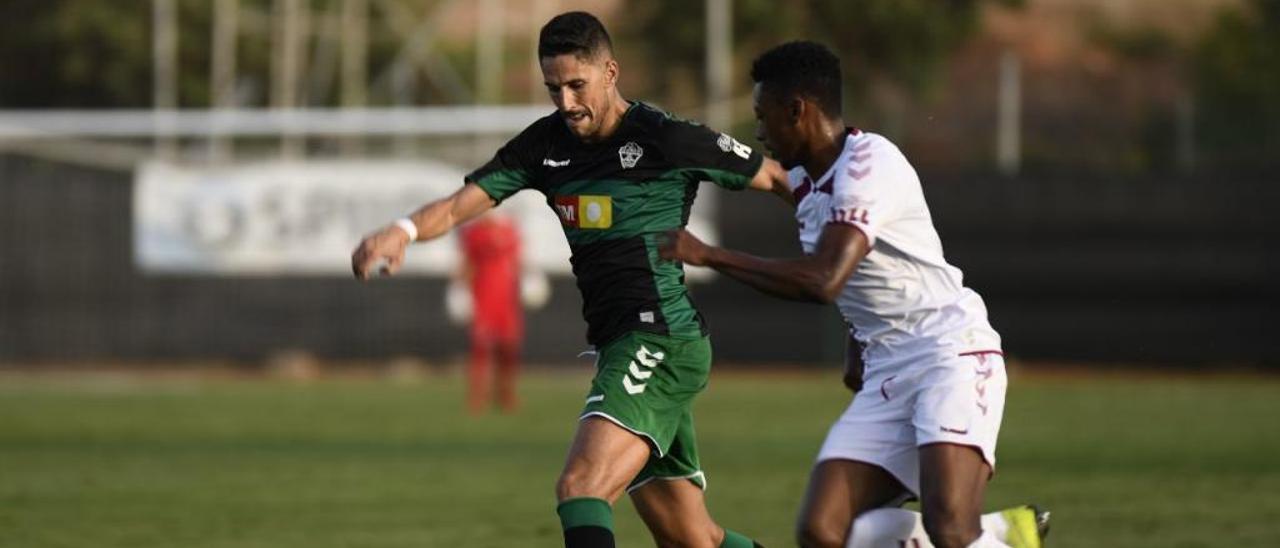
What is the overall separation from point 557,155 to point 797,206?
3.08 feet

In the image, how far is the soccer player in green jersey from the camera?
25.5ft

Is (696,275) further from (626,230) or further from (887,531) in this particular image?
(887,531)

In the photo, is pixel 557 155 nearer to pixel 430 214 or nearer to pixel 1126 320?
pixel 430 214

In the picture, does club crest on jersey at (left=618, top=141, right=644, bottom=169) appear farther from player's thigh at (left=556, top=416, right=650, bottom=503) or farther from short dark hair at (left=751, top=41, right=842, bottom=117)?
player's thigh at (left=556, top=416, right=650, bottom=503)

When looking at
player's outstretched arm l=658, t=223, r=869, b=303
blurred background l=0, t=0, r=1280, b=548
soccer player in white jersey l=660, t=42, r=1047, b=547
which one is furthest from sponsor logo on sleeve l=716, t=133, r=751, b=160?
blurred background l=0, t=0, r=1280, b=548

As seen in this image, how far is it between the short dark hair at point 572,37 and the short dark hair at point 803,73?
0.64 metres

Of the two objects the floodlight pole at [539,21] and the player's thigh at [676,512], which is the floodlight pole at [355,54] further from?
the player's thigh at [676,512]

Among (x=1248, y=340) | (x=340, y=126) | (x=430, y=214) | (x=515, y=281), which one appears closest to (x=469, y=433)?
(x=515, y=281)

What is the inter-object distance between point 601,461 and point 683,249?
100cm

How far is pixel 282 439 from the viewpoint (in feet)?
60.1

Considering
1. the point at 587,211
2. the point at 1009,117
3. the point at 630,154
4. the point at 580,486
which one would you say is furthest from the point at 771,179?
the point at 1009,117

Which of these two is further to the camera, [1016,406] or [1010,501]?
[1016,406]

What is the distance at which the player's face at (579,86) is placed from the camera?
7.79 meters

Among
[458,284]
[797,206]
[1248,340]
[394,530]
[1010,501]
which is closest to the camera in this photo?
[797,206]
